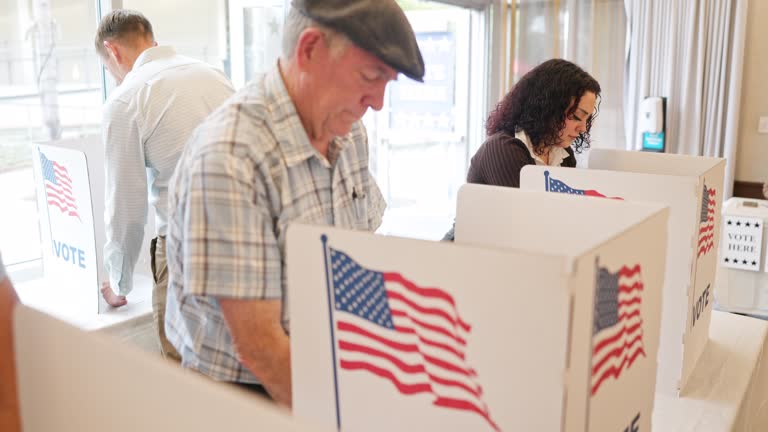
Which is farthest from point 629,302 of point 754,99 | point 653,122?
point 754,99

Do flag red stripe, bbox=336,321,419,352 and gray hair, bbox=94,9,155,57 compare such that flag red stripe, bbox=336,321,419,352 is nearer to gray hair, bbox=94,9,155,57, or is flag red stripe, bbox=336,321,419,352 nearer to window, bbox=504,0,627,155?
gray hair, bbox=94,9,155,57

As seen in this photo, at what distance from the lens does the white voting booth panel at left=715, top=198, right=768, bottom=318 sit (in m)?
3.14

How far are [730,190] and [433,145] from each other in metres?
2.10

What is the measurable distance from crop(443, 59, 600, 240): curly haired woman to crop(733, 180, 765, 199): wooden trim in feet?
10.1

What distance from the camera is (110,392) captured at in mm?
628

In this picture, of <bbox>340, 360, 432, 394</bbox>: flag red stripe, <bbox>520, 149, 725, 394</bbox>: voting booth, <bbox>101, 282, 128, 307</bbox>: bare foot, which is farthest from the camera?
<bbox>101, 282, 128, 307</bbox>: bare foot

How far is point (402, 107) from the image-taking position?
541 centimetres

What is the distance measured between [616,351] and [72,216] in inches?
69.0

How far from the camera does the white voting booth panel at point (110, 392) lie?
0.53 metres

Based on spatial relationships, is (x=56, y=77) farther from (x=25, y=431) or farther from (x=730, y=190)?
(x=730, y=190)

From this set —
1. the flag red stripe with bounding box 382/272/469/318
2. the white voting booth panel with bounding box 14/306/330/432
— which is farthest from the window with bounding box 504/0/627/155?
the white voting booth panel with bounding box 14/306/330/432

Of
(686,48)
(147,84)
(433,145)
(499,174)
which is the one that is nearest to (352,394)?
(499,174)

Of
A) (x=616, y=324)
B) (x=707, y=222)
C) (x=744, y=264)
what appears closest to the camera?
(x=616, y=324)

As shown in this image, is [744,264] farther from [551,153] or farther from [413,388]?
[413,388]
